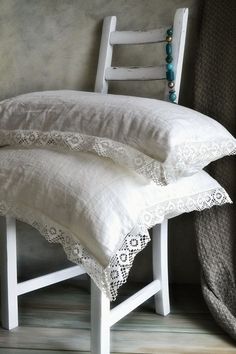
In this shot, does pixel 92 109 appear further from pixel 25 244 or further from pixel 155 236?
pixel 25 244

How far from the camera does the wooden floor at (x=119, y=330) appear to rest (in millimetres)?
1109

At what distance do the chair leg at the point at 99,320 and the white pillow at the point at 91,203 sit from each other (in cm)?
10

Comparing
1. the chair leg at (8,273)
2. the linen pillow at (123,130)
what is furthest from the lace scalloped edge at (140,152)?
the chair leg at (8,273)

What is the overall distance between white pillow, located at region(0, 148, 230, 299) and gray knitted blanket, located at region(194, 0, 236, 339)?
0.22m

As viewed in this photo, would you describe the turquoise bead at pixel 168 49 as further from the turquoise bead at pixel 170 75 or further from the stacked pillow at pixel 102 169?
the stacked pillow at pixel 102 169

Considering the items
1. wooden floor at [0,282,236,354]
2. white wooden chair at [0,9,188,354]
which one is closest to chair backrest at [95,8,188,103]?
white wooden chair at [0,9,188,354]

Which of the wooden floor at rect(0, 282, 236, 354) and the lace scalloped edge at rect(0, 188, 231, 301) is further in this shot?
the wooden floor at rect(0, 282, 236, 354)

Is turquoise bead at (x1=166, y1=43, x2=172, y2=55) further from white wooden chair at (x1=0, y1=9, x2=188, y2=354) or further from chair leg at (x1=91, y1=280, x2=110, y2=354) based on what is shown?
chair leg at (x1=91, y1=280, x2=110, y2=354)

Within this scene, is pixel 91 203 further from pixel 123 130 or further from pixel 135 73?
pixel 135 73

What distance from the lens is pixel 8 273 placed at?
3.92 ft

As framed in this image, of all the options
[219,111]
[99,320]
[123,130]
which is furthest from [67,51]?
[99,320]

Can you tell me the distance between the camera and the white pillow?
0.84m

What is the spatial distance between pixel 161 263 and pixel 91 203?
1.56 feet

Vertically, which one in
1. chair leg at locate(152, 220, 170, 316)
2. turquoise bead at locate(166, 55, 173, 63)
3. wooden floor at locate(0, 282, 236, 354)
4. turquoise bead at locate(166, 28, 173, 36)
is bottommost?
wooden floor at locate(0, 282, 236, 354)
